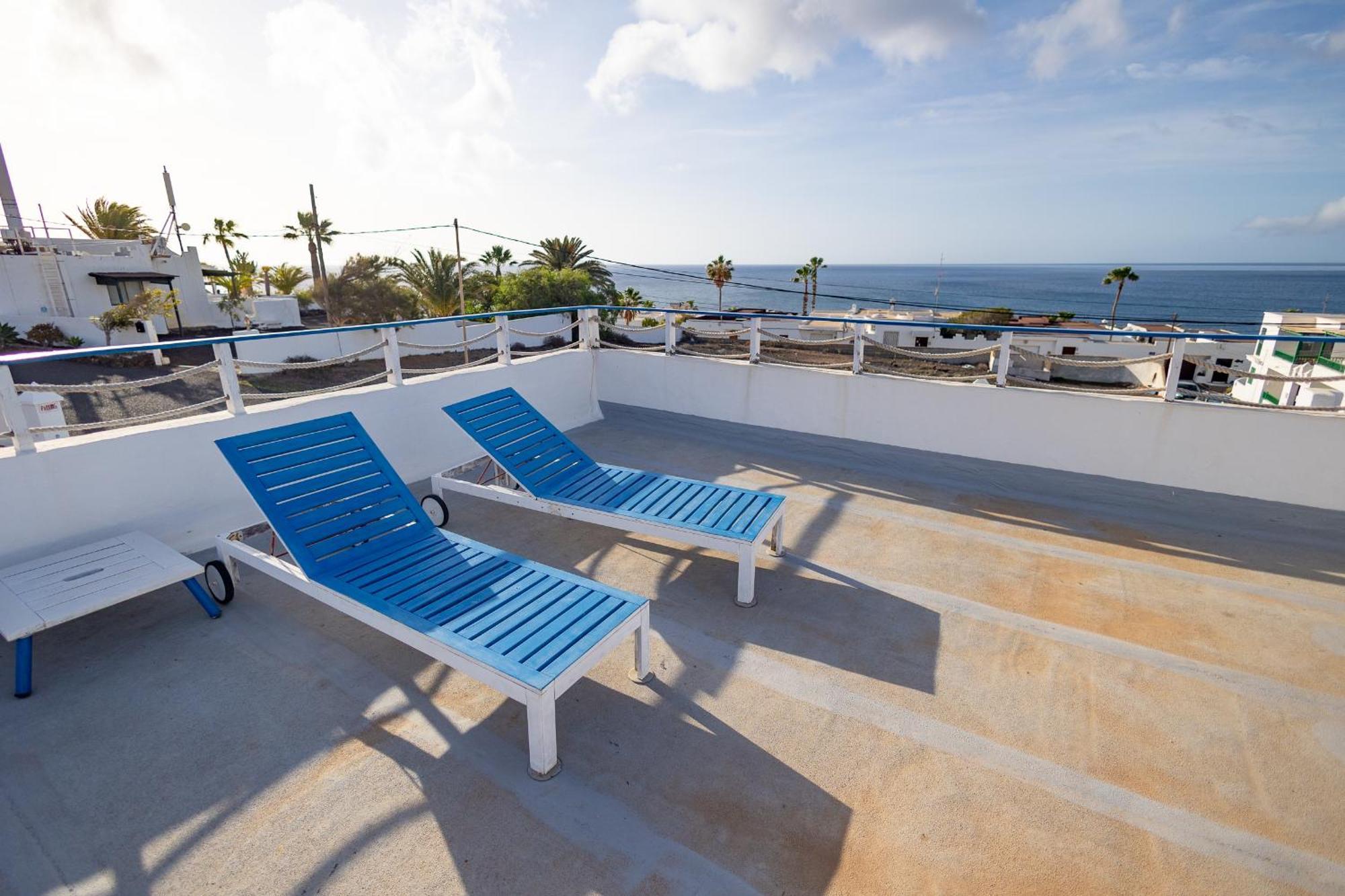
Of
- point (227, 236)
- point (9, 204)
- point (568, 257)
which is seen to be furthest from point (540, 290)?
point (227, 236)

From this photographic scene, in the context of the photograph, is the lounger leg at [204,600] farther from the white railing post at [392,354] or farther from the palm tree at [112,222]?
the palm tree at [112,222]

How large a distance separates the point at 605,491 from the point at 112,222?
42.9 metres

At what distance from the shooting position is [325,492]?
4059 mm

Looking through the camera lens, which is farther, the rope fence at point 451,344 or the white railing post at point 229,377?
the rope fence at point 451,344

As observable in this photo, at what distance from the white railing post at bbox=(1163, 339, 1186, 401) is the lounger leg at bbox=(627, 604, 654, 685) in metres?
5.13

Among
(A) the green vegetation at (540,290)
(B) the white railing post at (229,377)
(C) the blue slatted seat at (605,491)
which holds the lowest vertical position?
(C) the blue slatted seat at (605,491)

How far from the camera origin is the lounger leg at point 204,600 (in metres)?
3.74

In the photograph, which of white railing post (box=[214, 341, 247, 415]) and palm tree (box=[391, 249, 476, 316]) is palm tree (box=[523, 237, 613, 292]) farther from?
white railing post (box=[214, 341, 247, 415])

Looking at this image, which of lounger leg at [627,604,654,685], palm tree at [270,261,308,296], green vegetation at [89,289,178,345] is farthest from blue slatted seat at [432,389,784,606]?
palm tree at [270,261,308,296]

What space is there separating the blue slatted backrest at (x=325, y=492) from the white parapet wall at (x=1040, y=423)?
4.46 m

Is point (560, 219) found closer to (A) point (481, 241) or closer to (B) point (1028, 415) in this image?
(A) point (481, 241)

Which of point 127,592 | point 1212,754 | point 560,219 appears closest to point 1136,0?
point 1212,754

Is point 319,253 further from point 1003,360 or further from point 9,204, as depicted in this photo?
point 1003,360

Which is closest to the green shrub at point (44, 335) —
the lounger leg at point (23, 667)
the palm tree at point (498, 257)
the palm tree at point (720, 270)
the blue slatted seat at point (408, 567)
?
the palm tree at point (498, 257)
